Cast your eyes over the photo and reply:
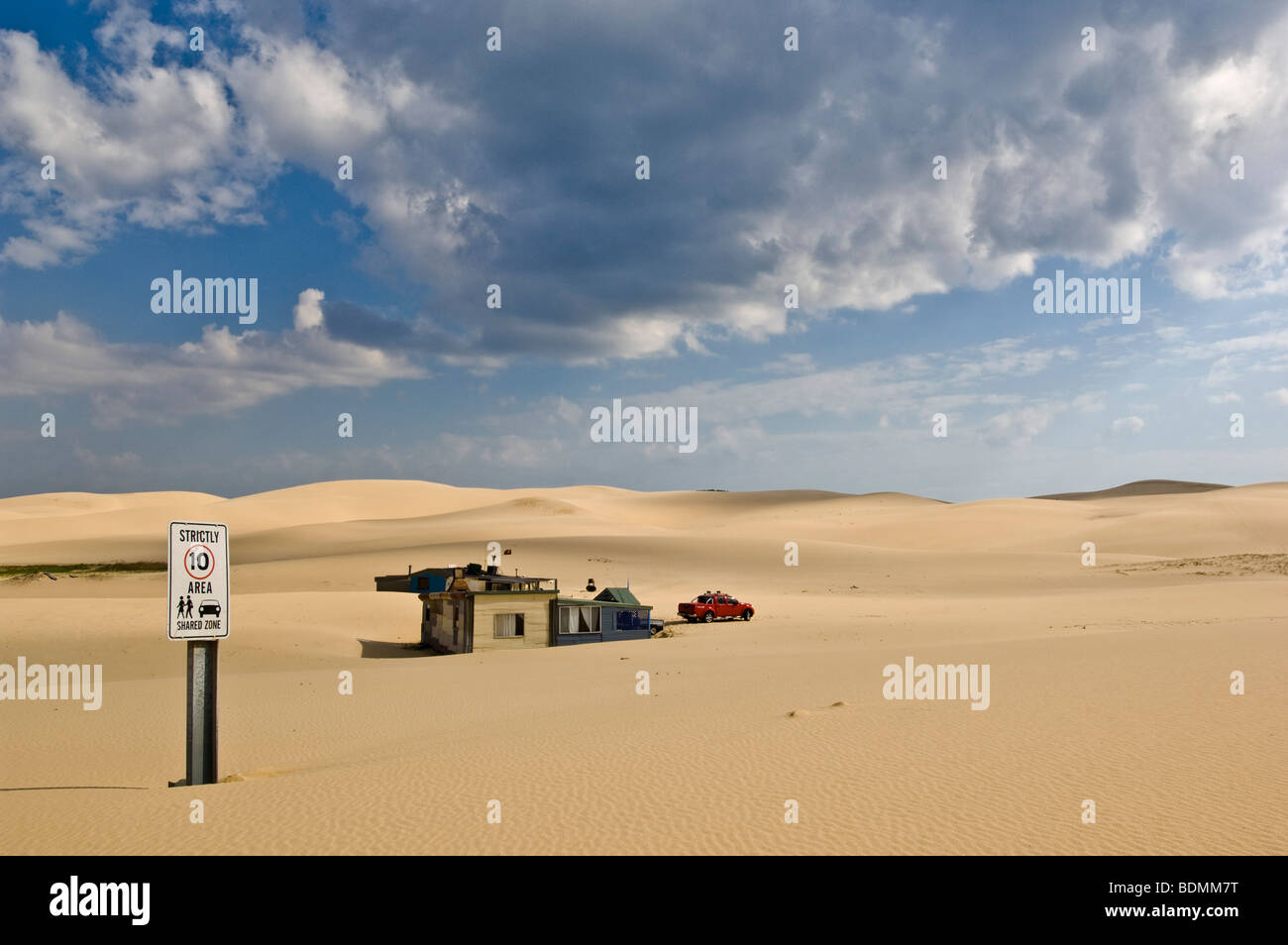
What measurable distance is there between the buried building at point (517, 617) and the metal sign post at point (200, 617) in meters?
17.3

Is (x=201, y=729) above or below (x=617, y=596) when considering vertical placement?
above

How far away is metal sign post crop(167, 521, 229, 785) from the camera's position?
10.5 m

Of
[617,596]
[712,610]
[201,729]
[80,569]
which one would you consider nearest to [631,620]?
[617,596]

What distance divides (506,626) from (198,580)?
62.1 ft

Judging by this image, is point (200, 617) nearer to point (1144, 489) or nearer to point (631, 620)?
point (631, 620)

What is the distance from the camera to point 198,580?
1072cm

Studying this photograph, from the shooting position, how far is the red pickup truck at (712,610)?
37531mm

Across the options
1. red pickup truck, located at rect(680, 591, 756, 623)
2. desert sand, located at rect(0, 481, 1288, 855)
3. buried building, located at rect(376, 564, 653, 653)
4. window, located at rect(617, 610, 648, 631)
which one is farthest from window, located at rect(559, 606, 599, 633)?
red pickup truck, located at rect(680, 591, 756, 623)

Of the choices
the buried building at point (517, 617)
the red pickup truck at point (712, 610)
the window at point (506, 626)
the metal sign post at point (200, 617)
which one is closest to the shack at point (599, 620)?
the buried building at point (517, 617)

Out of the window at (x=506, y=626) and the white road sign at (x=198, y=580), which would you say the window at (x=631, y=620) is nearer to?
the window at (x=506, y=626)

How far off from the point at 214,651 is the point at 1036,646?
18304mm
